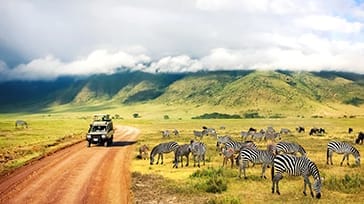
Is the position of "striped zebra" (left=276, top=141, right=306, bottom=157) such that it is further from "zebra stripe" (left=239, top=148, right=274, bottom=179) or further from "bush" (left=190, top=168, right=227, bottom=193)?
"bush" (left=190, top=168, right=227, bottom=193)

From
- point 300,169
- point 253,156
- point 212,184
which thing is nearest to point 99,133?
point 253,156

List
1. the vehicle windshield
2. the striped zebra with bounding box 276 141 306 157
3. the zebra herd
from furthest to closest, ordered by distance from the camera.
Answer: the vehicle windshield → the striped zebra with bounding box 276 141 306 157 → the zebra herd

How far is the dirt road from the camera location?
922 inches

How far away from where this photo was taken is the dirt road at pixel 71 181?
2342 cm

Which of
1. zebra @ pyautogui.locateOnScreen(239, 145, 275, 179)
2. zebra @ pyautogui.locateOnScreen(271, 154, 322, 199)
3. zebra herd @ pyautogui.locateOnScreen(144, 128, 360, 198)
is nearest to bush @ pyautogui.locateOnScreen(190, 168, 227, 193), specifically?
zebra @ pyautogui.locateOnScreen(239, 145, 275, 179)

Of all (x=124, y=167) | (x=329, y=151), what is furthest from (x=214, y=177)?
(x=329, y=151)

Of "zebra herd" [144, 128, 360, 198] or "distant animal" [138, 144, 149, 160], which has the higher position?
"zebra herd" [144, 128, 360, 198]

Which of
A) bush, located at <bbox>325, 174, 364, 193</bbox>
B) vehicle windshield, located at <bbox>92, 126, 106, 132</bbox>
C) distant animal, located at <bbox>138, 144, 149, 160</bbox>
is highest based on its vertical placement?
vehicle windshield, located at <bbox>92, 126, 106, 132</bbox>

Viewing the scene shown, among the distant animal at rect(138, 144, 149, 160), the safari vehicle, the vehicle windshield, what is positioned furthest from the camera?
the vehicle windshield

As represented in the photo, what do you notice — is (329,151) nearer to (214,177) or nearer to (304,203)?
(214,177)

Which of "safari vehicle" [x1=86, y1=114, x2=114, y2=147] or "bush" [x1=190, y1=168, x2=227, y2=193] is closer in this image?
"bush" [x1=190, y1=168, x2=227, y2=193]

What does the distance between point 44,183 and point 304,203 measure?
15.3m

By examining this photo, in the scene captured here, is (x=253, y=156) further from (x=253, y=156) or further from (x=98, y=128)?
(x=98, y=128)

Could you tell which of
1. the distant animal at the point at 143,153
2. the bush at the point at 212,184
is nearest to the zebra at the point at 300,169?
the bush at the point at 212,184
